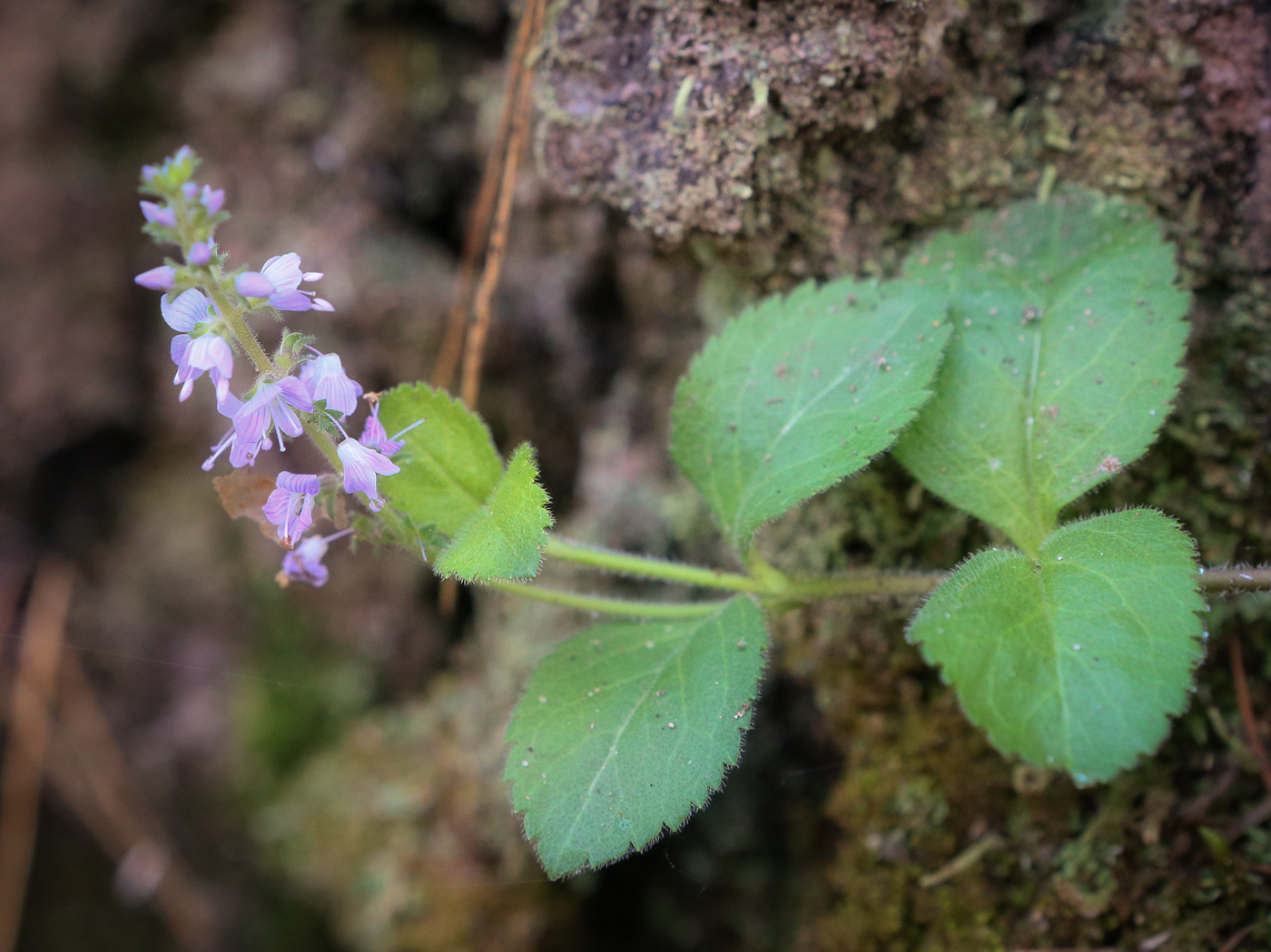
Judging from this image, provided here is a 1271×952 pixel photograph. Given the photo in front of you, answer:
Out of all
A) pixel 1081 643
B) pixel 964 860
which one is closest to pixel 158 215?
pixel 1081 643

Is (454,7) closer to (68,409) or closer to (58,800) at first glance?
(68,409)

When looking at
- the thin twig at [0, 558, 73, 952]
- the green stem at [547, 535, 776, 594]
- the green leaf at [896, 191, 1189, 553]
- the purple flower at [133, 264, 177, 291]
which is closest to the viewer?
the purple flower at [133, 264, 177, 291]

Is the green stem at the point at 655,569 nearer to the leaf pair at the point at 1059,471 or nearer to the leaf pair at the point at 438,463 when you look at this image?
the leaf pair at the point at 438,463

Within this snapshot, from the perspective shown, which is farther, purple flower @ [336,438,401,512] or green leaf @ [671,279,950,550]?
green leaf @ [671,279,950,550]

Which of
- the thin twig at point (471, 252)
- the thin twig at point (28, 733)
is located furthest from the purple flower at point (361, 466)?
the thin twig at point (28, 733)

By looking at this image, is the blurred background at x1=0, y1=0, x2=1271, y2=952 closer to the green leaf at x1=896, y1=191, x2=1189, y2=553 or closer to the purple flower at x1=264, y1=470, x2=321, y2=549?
the green leaf at x1=896, y1=191, x2=1189, y2=553

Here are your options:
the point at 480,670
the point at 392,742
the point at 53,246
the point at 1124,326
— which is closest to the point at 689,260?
the point at 1124,326

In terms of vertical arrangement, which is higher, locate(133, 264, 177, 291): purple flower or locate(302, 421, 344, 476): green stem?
locate(133, 264, 177, 291): purple flower

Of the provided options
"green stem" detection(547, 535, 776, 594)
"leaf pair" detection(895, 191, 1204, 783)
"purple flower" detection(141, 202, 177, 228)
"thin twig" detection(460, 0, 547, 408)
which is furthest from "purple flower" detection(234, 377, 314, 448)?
"leaf pair" detection(895, 191, 1204, 783)
